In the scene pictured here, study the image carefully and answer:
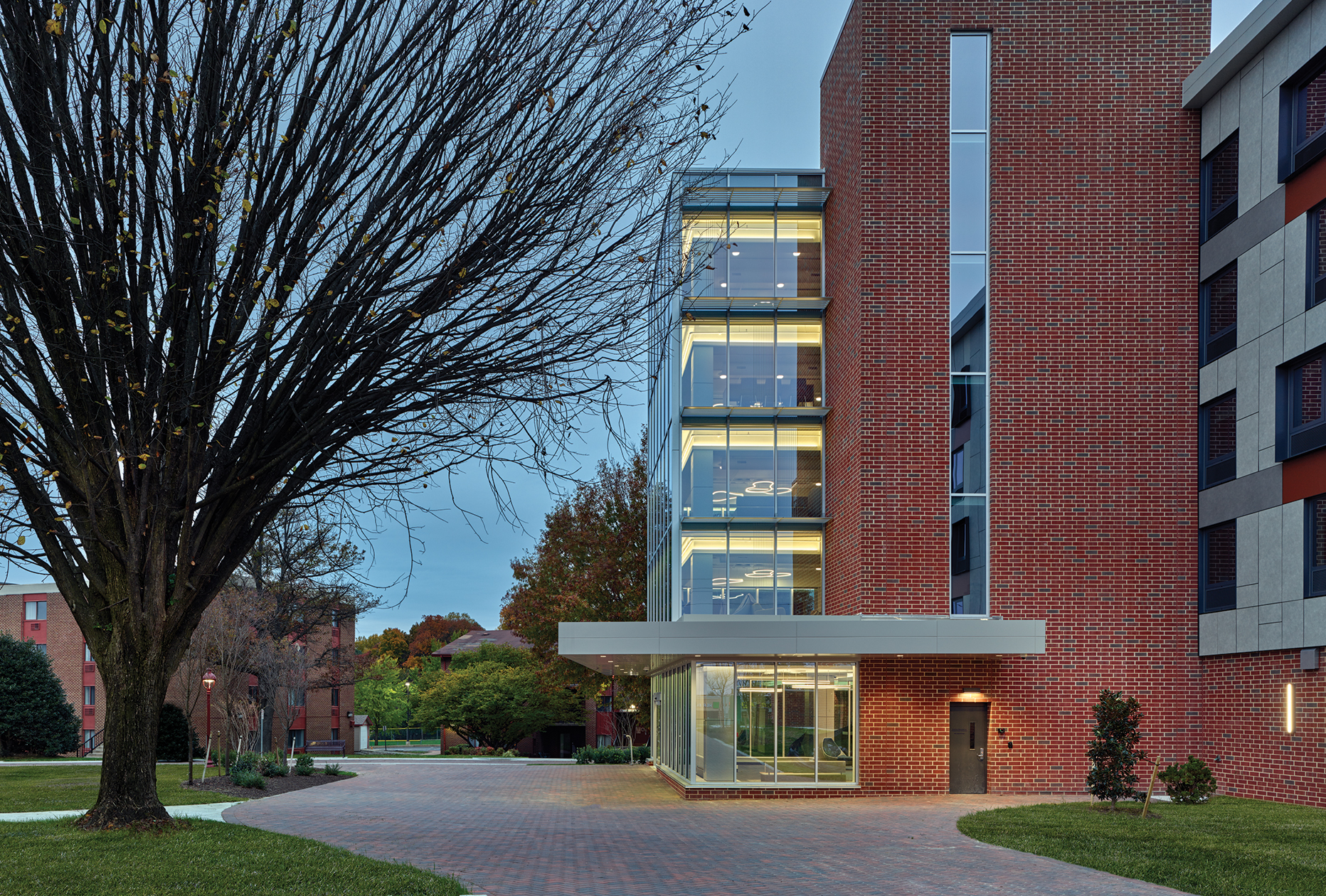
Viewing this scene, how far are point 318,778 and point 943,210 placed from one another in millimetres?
20343

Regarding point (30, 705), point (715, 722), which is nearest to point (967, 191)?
point (715, 722)

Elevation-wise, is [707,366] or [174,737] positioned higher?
[707,366]

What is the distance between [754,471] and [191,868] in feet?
58.9

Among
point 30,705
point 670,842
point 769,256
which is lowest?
point 30,705

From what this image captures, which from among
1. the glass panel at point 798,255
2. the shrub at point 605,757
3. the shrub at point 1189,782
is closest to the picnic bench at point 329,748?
the shrub at point 605,757

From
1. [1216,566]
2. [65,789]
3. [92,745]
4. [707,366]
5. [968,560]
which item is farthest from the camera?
[92,745]

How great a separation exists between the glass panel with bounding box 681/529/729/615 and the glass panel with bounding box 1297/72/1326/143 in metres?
13.9

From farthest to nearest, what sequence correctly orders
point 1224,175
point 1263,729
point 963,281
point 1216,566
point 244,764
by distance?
point 244,764
point 963,281
point 1224,175
point 1216,566
point 1263,729

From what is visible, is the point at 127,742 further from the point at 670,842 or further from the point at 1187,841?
the point at 1187,841

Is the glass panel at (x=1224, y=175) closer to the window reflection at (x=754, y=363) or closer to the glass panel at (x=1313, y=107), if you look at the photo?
the glass panel at (x=1313, y=107)

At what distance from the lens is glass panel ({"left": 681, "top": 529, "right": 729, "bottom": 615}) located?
1028 inches

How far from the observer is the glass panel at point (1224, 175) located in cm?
2403

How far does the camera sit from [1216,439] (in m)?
23.9

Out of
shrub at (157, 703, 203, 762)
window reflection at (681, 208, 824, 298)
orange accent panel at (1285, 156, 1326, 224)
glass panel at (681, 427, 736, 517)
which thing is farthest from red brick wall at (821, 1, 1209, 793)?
shrub at (157, 703, 203, 762)
